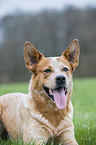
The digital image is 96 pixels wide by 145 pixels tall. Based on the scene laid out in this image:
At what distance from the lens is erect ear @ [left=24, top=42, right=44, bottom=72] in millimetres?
3361

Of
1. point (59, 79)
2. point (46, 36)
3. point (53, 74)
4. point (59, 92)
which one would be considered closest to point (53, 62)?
point (53, 74)

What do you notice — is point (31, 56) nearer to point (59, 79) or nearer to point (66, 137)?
point (59, 79)

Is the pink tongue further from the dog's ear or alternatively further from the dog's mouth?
the dog's ear

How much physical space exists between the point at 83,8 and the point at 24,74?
21780mm

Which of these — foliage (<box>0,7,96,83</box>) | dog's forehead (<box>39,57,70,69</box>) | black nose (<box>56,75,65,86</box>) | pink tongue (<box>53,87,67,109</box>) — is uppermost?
dog's forehead (<box>39,57,70,69</box>)

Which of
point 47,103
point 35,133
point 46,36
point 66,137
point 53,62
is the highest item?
point 53,62

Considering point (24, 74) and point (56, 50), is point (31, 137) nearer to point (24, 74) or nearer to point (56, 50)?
point (24, 74)

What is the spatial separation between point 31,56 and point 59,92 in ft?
2.49

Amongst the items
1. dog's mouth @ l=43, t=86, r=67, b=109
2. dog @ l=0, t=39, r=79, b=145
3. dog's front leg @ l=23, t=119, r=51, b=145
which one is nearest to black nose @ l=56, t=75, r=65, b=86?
dog @ l=0, t=39, r=79, b=145

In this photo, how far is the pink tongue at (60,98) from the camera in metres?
3.05

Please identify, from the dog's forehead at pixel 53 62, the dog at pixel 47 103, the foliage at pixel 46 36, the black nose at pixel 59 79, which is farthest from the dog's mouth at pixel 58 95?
the foliage at pixel 46 36

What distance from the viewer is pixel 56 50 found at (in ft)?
141

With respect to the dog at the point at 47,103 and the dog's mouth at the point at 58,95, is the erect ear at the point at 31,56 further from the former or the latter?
the dog's mouth at the point at 58,95

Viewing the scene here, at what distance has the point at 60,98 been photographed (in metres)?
3.07
